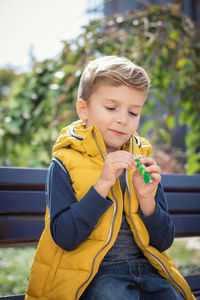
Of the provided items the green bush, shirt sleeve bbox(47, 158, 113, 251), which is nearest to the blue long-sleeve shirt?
shirt sleeve bbox(47, 158, 113, 251)

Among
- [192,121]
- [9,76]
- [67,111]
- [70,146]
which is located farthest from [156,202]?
[9,76]

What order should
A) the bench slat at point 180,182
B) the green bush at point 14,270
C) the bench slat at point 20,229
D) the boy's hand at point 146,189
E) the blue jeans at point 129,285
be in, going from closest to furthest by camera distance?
the blue jeans at point 129,285
the boy's hand at point 146,189
the bench slat at point 20,229
the bench slat at point 180,182
the green bush at point 14,270

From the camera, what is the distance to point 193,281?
5.77 feet

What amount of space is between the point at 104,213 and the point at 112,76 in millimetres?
473

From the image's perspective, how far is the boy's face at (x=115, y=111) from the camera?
4.02 feet

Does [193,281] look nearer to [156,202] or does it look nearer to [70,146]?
[156,202]

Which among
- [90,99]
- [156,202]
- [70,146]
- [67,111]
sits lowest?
[67,111]

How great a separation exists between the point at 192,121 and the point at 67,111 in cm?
127

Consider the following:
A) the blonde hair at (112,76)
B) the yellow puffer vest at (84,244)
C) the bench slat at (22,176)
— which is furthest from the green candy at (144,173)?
the bench slat at (22,176)

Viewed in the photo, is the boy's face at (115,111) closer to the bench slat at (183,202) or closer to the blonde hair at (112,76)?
the blonde hair at (112,76)

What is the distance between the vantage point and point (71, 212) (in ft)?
3.67

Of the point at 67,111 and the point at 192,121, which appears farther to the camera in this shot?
the point at 192,121

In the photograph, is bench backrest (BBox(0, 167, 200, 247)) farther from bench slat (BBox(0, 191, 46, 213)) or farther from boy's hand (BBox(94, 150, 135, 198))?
boy's hand (BBox(94, 150, 135, 198))

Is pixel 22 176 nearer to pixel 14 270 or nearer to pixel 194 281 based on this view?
pixel 194 281
